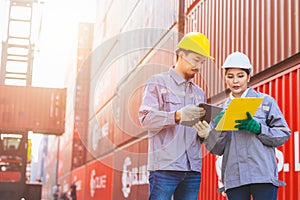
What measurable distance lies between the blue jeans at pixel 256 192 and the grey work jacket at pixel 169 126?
0.27 metres

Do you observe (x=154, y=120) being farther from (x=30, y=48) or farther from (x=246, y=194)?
(x=30, y=48)

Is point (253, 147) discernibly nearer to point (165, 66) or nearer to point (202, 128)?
point (202, 128)

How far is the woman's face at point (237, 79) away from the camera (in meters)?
3.15

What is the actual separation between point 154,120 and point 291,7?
314 centimetres

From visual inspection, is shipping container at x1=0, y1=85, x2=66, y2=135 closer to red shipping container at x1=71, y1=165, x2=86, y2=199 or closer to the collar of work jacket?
red shipping container at x1=71, y1=165, x2=86, y2=199

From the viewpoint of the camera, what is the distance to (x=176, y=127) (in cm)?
314

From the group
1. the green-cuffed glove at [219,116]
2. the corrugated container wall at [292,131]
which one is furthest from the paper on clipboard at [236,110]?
the corrugated container wall at [292,131]

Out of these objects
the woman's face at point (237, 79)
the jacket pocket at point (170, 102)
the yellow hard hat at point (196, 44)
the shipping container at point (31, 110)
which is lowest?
the jacket pocket at point (170, 102)

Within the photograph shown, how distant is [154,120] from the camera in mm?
3092

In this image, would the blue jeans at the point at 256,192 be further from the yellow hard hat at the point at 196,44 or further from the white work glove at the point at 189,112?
the yellow hard hat at the point at 196,44

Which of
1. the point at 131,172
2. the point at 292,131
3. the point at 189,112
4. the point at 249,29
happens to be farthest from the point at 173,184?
the point at 131,172

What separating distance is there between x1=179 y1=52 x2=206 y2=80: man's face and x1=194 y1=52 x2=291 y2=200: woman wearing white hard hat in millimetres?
175

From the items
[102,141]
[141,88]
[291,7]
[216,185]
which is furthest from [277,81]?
[102,141]

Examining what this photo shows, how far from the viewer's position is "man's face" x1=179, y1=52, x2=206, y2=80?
3.16m
